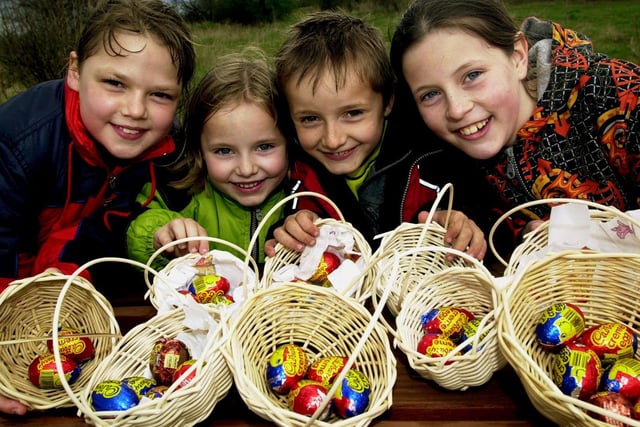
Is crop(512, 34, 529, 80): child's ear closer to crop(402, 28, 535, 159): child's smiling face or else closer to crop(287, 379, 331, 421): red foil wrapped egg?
crop(402, 28, 535, 159): child's smiling face

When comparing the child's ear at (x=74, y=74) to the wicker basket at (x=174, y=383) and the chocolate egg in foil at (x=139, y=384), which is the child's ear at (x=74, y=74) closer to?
the wicker basket at (x=174, y=383)

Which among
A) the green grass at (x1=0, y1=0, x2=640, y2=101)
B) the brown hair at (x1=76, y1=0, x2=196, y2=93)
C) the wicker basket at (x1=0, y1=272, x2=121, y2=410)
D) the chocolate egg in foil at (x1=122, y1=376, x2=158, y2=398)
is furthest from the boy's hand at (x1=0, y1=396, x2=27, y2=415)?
the green grass at (x1=0, y1=0, x2=640, y2=101)

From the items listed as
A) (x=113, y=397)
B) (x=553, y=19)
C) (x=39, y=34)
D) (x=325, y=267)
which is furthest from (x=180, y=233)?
(x=553, y=19)

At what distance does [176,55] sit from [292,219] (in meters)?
0.79

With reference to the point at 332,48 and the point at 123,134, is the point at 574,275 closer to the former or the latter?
the point at 332,48

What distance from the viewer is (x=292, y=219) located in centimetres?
195

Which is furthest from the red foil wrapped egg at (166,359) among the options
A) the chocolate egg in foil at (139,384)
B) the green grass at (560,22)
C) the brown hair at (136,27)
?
the green grass at (560,22)

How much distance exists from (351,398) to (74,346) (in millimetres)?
807

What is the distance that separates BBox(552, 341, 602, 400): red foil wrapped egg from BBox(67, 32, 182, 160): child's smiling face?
63.9 inches

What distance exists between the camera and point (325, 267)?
74.4 inches

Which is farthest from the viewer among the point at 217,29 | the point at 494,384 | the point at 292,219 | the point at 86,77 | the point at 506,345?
the point at 217,29

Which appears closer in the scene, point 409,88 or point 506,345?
point 506,345

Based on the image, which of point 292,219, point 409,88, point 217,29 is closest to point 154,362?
point 292,219

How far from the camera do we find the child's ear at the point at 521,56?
2.11m
